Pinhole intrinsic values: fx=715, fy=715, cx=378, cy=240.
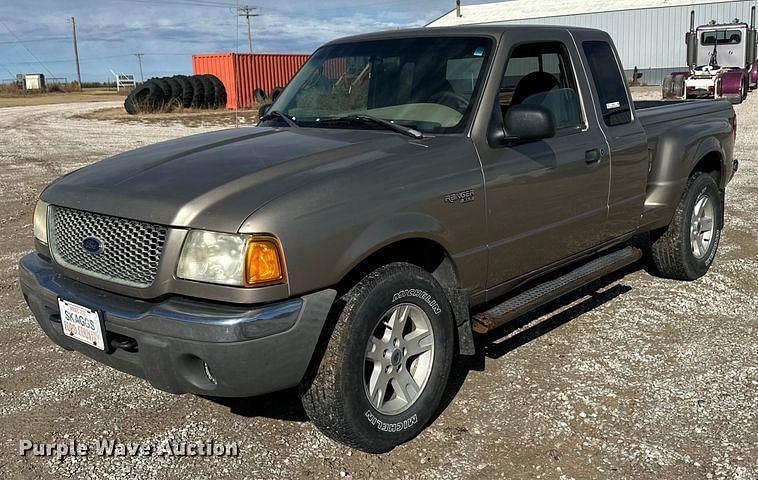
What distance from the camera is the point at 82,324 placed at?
3.21 m

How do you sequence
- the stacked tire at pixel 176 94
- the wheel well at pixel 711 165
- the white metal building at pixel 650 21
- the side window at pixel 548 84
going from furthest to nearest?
the white metal building at pixel 650 21
the stacked tire at pixel 176 94
the wheel well at pixel 711 165
the side window at pixel 548 84

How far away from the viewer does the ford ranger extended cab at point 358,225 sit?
2.89 metres

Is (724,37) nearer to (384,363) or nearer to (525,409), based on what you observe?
(525,409)

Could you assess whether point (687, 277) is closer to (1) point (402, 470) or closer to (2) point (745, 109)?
(1) point (402, 470)

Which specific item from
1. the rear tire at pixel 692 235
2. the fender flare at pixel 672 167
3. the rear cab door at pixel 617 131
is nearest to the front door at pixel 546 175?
the rear cab door at pixel 617 131

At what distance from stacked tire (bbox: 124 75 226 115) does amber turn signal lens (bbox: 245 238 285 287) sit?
2847 cm

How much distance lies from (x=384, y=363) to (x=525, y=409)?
3.07ft

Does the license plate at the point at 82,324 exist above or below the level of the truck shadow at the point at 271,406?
above

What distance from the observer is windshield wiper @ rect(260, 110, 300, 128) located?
430 centimetres

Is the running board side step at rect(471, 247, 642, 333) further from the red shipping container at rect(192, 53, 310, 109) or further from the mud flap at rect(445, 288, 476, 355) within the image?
the red shipping container at rect(192, 53, 310, 109)

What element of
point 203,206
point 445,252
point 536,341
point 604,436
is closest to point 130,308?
point 203,206

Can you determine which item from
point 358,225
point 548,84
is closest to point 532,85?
point 548,84

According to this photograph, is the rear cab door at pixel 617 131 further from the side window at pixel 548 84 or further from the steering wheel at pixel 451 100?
the steering wheel at pixel 451 100

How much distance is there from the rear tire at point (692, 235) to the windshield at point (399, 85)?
251 centimetres
